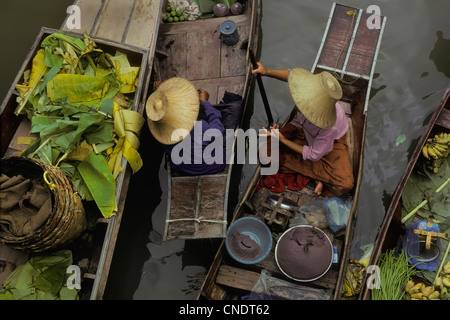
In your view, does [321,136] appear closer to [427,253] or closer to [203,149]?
[203,149]

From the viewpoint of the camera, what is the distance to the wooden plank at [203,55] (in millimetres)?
5254

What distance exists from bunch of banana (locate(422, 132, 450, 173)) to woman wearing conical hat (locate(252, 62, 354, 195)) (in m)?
0.93

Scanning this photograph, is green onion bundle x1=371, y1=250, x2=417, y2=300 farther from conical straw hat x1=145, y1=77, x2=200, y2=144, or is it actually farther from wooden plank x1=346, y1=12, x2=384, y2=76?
conical straw hat x1=145, y1=77, x2=200, y2=144

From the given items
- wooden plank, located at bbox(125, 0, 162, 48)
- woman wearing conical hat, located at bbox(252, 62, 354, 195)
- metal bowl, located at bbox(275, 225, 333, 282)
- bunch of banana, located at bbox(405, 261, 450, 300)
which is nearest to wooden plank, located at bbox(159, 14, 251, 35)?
wooden plank, located at bbox(125, 0, 162, 48)

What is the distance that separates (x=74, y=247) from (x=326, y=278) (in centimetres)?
278

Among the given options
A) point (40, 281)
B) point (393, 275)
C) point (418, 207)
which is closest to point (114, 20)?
point (40, 281)

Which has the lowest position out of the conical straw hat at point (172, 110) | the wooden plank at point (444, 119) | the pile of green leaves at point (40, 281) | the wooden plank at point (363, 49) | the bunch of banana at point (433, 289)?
the pile of green leaves at point (40, 281)

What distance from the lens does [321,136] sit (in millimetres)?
4070

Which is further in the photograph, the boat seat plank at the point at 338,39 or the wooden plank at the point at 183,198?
the boat seat plank at the point at 338,39

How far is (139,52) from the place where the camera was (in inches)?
189

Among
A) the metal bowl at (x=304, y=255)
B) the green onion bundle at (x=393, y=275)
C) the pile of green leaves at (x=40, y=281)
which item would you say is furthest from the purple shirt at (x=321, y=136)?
the pile of green leaves at (x=40, y=281)

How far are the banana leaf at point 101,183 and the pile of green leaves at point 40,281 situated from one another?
2.34 feet

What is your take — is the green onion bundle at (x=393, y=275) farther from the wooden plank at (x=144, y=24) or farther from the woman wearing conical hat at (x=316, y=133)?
the wooden plank at (x=144, y=24)

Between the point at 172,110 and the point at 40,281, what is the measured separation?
226 centimetres
